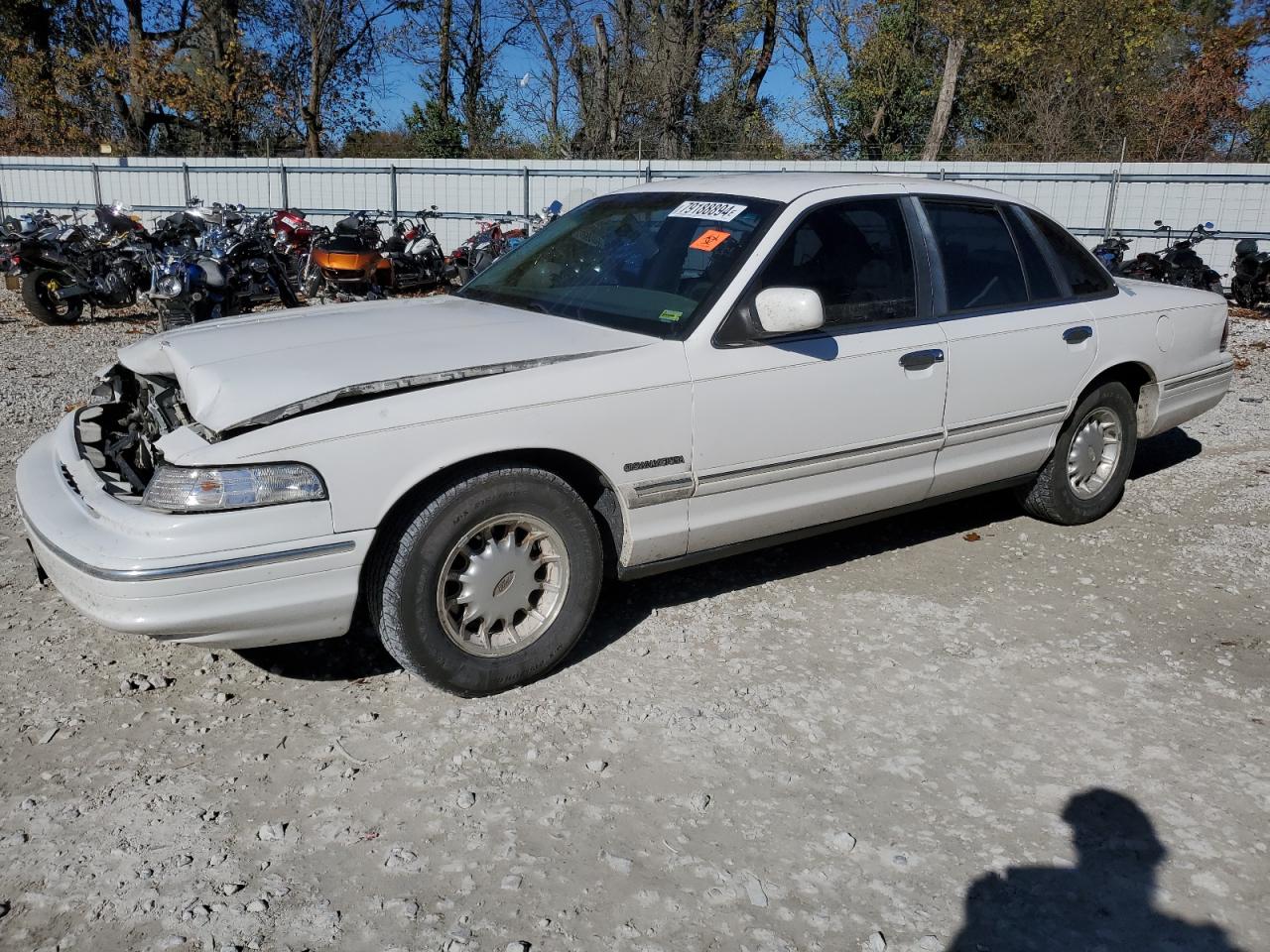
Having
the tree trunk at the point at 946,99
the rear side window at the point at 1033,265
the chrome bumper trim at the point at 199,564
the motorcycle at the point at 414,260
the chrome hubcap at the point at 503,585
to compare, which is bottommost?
the chrome hubcap at the point at 503,585

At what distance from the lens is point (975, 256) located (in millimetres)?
4625

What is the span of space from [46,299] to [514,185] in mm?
8932

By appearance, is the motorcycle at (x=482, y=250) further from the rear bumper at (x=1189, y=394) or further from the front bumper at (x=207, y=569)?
the front bumper at (x=207, y=569)

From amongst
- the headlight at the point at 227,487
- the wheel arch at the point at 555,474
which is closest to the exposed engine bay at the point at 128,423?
the headlight at the point at 227,487

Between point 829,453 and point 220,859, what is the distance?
2.50 meters

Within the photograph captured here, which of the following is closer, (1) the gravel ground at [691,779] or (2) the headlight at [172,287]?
(1) the gravel ground at [691,779]

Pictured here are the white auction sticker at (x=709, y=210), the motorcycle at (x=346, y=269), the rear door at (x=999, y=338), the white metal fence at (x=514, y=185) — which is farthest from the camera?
the white metal fence at (x=514, y=185)

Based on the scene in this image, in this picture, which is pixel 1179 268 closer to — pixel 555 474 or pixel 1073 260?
pixel 1073 260

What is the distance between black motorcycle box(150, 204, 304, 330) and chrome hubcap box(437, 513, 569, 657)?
227 inches

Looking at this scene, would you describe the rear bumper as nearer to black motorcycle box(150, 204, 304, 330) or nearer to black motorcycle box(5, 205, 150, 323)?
black motorcycle box(150, 204, 304, 330)

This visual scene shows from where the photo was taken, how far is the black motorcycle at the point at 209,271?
10.2m

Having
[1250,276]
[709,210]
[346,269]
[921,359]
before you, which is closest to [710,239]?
[709,210]

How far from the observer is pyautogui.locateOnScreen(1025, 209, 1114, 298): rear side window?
499cm

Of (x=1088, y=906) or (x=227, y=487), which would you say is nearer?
(x=1088, y=906)
